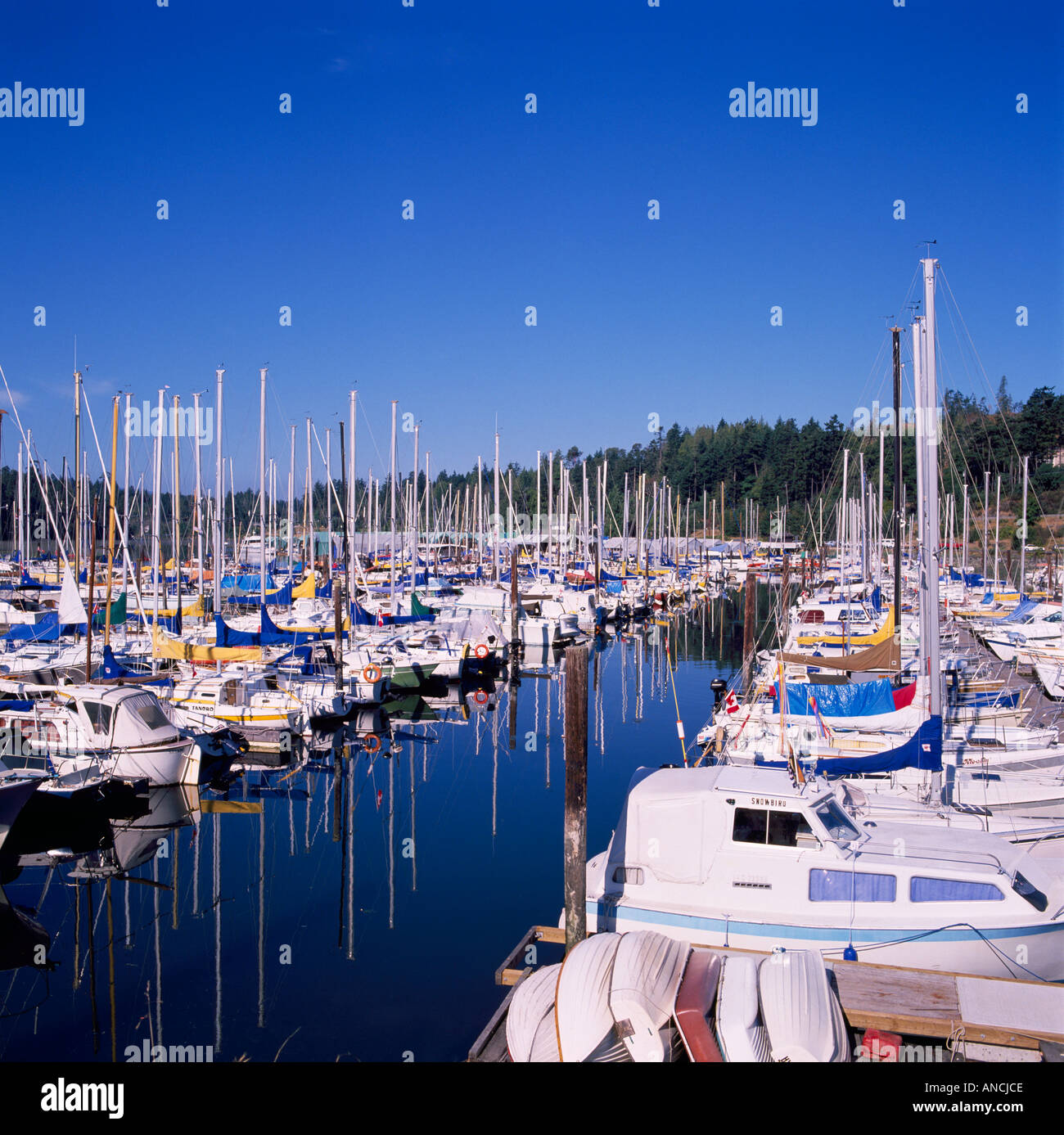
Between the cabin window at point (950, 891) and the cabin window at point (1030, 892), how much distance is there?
38 centimetres

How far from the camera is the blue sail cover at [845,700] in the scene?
23.8m

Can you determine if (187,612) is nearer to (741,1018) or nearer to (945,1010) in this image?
(741,1018)

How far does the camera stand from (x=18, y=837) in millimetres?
20469

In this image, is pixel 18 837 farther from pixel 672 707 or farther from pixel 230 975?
pixel 672 707

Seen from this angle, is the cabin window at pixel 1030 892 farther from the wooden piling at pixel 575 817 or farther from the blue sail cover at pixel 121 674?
the blue sail cover at pixel 121 674

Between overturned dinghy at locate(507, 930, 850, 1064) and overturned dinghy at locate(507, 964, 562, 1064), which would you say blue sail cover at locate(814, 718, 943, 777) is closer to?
overturned dinghy at locate(507, 930, 850, 1064)

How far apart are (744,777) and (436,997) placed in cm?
543

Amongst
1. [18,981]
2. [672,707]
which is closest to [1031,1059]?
[18,981]

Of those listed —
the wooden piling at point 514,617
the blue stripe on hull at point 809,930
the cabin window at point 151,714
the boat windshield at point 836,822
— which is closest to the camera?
the blue stripe on hull at point 809,930

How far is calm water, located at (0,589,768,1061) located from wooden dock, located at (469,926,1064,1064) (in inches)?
132

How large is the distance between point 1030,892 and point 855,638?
2222cm

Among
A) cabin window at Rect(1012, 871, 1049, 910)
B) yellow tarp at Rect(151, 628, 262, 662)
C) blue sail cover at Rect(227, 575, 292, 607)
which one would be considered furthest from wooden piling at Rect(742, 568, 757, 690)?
blue sail cover at Rect(227, 575, 292, 607)

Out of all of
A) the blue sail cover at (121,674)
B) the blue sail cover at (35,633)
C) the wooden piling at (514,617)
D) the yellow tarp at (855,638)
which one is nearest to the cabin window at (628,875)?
the yellow tarp at (855,638)
